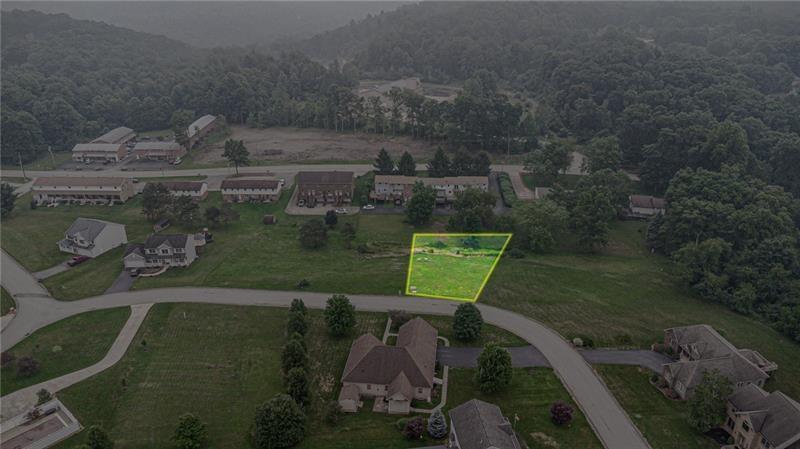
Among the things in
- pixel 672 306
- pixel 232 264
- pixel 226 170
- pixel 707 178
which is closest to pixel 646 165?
pixel 707 178

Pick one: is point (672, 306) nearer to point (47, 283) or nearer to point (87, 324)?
point (87, 324)

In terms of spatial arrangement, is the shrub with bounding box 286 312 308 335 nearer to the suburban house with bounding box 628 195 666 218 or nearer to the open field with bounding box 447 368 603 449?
the open field with bounding box 447 368 603 449

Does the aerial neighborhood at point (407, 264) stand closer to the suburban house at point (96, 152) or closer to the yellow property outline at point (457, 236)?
the yellow property outline at point (457, 236)

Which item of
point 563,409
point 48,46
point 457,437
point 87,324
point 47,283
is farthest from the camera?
point 48,46

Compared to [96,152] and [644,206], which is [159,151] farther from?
[644,206]

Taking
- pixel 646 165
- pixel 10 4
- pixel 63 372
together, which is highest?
pixel 10 4

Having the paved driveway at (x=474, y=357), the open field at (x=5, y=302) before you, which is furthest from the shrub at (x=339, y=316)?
the open field at (x=5, y=302)
